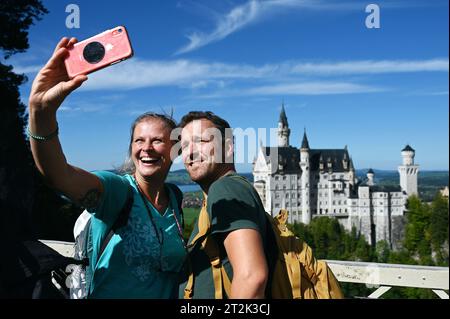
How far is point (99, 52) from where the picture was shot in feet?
4.40

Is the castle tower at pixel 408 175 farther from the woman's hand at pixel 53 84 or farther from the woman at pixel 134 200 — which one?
the woman's hand at pixel 53 84

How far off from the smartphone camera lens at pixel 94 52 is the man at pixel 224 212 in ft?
1.39

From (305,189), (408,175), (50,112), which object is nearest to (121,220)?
(50,112)

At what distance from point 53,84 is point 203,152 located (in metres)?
0.53

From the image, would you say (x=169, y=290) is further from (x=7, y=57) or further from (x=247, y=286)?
(x=7, y=57)

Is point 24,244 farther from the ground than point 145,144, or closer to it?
closer to it

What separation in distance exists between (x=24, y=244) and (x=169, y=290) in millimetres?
701

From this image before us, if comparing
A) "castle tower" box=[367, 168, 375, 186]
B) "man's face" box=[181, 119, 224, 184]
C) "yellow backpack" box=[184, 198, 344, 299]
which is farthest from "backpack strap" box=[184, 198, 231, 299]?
"castle tower" box=[367, 168, 375, 186]

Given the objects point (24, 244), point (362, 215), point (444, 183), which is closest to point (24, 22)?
point (24, 244)

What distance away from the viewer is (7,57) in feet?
33.7

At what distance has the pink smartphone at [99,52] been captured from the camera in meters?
1.32

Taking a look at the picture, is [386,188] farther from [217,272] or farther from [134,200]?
[217,272]
